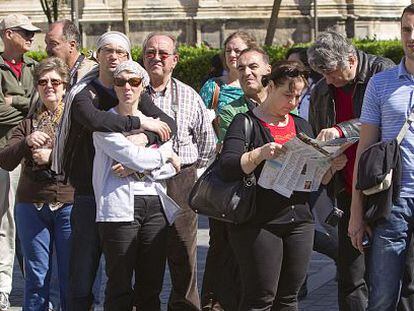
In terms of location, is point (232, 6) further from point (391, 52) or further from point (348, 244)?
point (348, 244)

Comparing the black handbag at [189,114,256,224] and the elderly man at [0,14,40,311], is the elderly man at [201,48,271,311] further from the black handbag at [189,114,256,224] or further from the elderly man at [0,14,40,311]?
the elderly man at [0,14,40,311]

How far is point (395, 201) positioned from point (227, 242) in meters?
1.94

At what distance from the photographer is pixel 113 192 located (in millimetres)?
7387

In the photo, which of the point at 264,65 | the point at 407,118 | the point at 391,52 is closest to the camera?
the point at 407,118

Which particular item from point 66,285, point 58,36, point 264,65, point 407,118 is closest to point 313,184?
point 407,118

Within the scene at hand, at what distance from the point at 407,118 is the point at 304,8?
1185 inches

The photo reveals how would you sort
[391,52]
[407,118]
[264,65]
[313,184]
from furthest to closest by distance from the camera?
1. [391,52]
2. [264,65]
3. [313,184]
4. [407,118]

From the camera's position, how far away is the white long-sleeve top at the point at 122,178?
7363mm

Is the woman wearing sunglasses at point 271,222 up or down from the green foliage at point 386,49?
up

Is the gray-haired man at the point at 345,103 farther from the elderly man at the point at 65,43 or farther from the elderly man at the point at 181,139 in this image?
the elderly man at the point at 65,43

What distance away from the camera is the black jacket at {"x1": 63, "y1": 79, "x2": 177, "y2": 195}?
741 centimetres

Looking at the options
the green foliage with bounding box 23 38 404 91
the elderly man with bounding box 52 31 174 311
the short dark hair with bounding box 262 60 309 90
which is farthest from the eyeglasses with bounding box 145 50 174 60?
the green foliage with bounding box 23 38 404 91

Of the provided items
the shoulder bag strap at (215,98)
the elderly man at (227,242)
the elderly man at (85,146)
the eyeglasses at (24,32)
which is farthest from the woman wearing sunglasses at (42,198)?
the eyeglasses at (24,32)

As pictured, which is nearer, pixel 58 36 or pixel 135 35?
pixel 58 36
